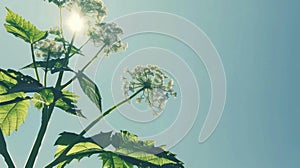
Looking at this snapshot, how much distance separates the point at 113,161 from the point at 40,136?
747 millimetres

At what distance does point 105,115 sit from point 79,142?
1.02 ft

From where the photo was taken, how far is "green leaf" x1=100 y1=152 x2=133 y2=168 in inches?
145

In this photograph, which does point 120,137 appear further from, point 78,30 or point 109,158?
point 78,30

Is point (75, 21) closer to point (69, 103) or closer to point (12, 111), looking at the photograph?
point (69, 103)

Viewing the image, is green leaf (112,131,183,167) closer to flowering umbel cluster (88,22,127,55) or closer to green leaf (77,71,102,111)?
green leaf (77,71,102,111)

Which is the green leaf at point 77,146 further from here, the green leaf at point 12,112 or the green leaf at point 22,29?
the green leaf at point 22,29

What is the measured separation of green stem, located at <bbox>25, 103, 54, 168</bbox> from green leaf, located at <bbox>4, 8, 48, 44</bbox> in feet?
2.67

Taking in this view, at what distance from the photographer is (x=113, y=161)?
3729mm

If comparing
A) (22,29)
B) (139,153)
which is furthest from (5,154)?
(22,29)

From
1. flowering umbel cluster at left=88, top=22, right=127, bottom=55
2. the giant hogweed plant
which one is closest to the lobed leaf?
the giant hogweed plant

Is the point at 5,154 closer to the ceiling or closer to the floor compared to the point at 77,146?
closer to the floor

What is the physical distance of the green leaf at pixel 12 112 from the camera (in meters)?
3.82

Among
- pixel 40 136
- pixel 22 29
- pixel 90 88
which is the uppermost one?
pixel 22 29

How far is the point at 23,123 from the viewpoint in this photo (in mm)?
3945
